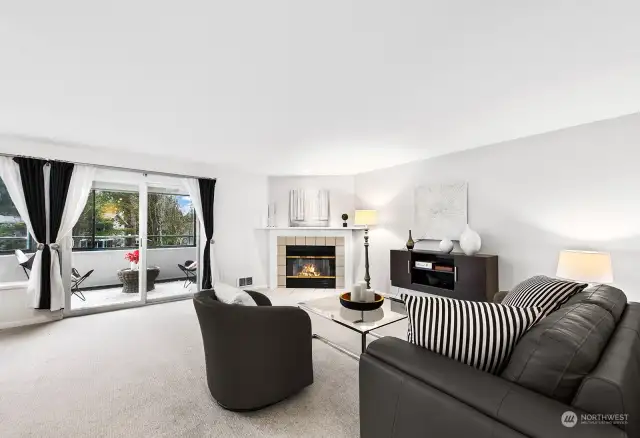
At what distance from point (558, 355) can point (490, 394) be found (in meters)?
0.27

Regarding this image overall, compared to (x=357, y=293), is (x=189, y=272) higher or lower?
lower

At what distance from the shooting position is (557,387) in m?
1.01

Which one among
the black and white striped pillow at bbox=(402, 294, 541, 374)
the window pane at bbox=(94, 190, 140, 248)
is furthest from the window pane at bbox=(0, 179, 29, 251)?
the black and white striped pillow at bbox=(402, 294, 541, 374)

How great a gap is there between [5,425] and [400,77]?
3.53 m

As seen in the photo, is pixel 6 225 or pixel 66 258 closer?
pixel 6 225

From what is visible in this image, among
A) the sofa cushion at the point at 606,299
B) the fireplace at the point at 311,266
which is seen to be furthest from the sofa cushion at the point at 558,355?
the fireplace at the point at 311,266

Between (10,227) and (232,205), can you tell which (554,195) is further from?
(10,227)

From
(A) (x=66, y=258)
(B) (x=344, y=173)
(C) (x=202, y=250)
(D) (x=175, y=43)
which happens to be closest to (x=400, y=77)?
(D) (x=175, y=43)

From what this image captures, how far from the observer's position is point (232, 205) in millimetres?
5730

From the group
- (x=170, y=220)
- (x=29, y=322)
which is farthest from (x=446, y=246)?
(x=29, y=322)

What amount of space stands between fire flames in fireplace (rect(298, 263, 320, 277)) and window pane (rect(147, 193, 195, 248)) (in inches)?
83.7

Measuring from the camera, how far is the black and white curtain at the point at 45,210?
3818 millimetres

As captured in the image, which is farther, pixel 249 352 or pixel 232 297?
pixel 232 297

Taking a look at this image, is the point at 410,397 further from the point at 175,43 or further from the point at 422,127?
the point at 422,127
